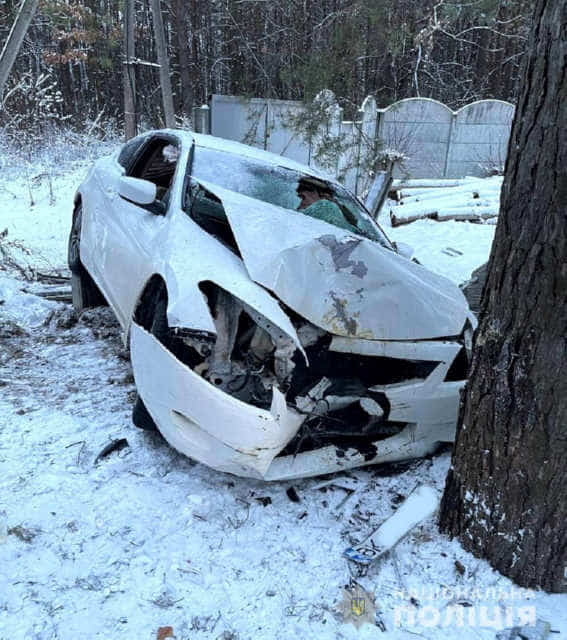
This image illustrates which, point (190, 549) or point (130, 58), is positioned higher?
point (130, 58)

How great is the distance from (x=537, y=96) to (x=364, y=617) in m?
1.91

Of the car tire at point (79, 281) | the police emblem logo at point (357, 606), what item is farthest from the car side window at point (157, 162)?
the police emblem logo at point (357, 606)

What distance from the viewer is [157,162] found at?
4203 millimetres

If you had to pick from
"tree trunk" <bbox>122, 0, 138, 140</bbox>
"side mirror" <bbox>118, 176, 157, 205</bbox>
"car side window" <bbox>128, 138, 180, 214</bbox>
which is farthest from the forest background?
"side mirror" <bbox>118, 176, 157, 205</bbox>

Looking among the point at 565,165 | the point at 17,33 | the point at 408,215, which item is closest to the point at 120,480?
the point at 565,165

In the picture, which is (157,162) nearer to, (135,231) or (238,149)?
(238,149)

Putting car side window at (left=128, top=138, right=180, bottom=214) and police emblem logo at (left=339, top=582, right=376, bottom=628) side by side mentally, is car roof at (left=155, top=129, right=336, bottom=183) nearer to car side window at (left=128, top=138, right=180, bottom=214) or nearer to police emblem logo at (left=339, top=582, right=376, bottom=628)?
car side window at (left=128, top=138, right=180, bottom=214)

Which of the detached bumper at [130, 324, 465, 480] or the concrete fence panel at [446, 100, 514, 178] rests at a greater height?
the concrete fence panel at [446, 100, 514, 178]

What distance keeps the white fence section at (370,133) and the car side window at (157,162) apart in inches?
262

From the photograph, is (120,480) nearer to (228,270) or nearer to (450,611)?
(228,270)

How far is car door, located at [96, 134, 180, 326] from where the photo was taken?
3035mm

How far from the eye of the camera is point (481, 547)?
215 centimetres

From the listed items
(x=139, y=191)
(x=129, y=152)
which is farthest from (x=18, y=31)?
(x=139, y=191)

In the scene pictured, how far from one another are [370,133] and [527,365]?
9981 millimetres
